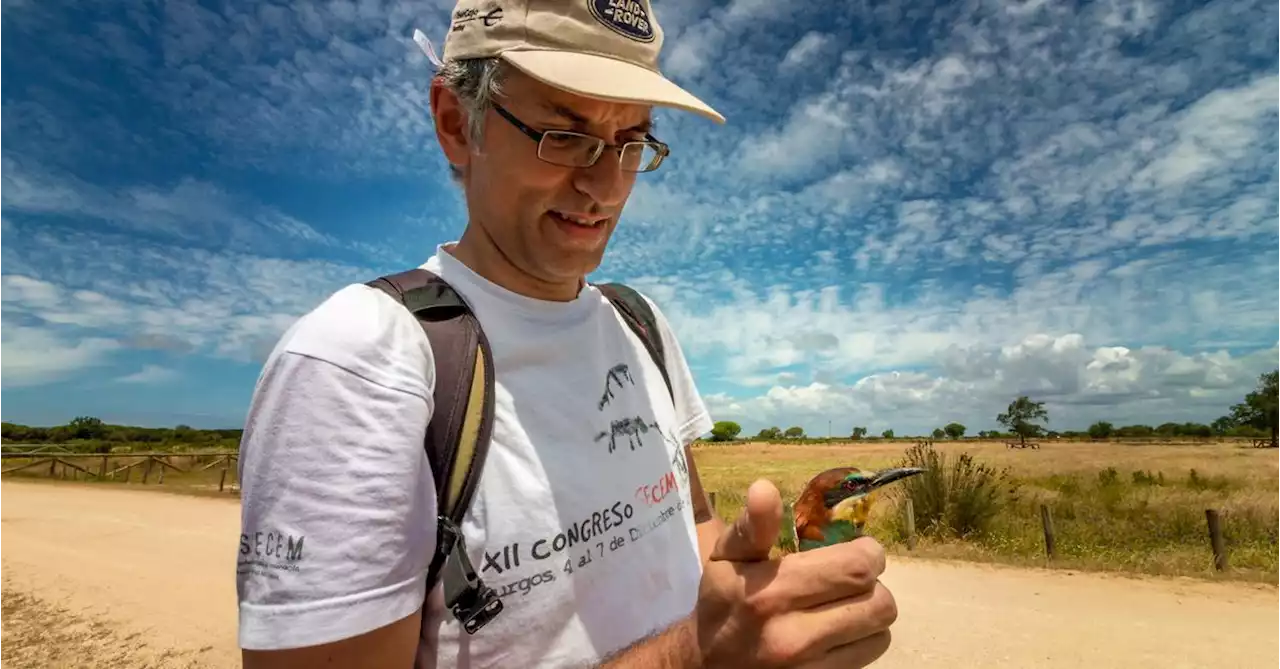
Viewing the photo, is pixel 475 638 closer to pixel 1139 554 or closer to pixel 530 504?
pixel 530 504

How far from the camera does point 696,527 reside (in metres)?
2.32

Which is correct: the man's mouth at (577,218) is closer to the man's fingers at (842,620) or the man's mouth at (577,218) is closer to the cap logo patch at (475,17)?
the cap logo patch at (475,17)

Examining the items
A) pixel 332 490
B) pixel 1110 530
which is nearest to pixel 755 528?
pixel 332 490

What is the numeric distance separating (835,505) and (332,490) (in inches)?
38.7

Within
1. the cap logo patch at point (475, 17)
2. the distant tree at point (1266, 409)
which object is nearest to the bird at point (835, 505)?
the cap logo patch at point (475, 17)

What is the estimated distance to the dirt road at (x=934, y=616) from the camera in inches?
342

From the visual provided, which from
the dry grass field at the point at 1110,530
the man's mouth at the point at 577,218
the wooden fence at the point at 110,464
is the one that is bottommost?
the dry grass field at the point at 1110,530

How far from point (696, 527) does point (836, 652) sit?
3.35 ft

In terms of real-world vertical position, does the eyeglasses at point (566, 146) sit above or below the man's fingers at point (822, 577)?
above

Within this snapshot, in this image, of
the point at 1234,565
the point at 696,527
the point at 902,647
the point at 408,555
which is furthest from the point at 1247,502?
the point at 408,555

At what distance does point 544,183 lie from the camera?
186 cm

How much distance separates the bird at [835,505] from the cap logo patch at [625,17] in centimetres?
129

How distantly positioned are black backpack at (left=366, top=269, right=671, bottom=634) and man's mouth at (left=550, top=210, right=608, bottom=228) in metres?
0.36

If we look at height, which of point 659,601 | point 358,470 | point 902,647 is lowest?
point 902,647
